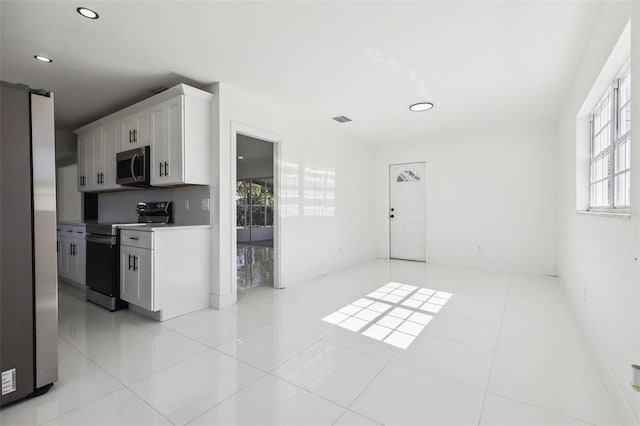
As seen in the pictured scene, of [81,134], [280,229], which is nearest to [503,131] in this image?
[280,229]

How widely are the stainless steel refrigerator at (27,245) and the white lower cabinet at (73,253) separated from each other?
2.22 m

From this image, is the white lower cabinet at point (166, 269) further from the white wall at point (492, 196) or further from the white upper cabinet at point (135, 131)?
the white wall at point (492, 196)

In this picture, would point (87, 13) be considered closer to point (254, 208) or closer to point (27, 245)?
point (27, 245)

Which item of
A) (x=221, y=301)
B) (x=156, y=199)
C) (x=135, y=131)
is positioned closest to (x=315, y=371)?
(x=221, y=301)

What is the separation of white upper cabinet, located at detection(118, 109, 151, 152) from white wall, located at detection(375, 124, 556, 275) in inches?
177

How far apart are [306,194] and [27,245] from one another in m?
3.14

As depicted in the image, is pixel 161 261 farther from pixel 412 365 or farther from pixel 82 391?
pixel 412 365

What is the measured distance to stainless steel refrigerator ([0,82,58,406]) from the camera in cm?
161

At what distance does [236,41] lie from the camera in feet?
7.83

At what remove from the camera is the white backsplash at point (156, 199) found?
3.40 m

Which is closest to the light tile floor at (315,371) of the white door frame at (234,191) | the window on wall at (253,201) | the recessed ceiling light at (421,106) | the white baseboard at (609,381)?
the white baseboard at (609,381)

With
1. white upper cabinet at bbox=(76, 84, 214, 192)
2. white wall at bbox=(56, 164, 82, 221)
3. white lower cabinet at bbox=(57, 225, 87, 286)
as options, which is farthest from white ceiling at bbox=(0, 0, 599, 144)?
white lower cabinet at bbox=(57, 225, 87, 286)

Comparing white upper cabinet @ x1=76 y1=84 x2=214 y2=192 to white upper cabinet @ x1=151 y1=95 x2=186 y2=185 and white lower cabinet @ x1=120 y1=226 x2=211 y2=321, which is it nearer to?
white upper cabinet @ x1=151 y1=95 x2=186 y2=185

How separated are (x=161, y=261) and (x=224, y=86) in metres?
→ 1.92
